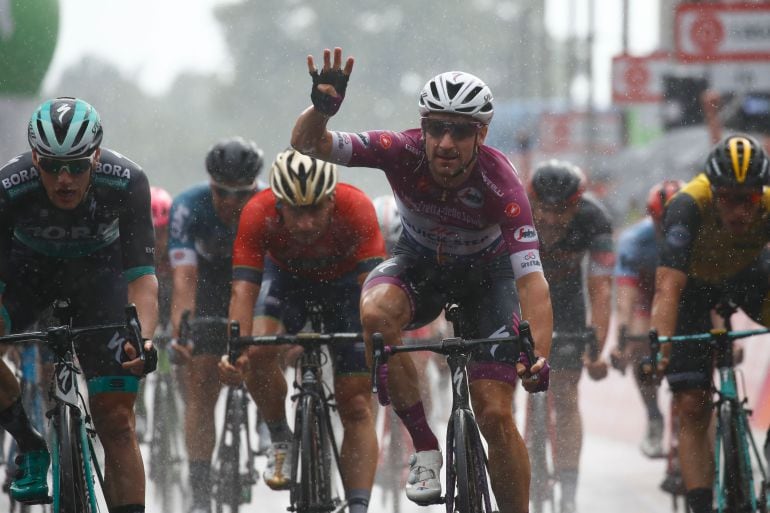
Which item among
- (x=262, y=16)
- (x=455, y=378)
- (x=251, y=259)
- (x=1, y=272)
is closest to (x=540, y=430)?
(x=251, y=259)

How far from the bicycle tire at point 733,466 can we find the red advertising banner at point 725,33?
5.88 metres

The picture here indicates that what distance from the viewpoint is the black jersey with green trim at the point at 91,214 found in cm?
620

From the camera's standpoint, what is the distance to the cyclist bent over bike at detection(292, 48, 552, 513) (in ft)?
20.5

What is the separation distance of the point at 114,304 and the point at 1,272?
0.55 m

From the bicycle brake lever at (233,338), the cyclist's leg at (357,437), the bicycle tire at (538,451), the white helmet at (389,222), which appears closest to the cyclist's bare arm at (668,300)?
the cyclist's leg at (357,437)

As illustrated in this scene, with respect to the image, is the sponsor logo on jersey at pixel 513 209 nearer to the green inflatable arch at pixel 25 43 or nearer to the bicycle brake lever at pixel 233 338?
the bicycle brake lever at pixel 233 338

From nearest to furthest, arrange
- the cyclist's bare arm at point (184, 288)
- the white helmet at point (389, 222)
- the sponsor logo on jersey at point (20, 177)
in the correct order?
the sponsor logo on jersey at point (20, 177) → the cyclist's bare arm at point (184, 288) → the white helmet at point (389, 222)

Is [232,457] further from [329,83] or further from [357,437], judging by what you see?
[329,83]

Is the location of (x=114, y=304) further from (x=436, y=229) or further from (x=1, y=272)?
(x=436, y=229)

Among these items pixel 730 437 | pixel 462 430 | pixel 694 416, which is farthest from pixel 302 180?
pixel 730 437

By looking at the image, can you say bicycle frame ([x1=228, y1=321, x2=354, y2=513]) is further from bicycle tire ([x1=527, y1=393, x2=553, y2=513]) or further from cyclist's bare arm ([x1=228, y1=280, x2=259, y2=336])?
bicycle tire ([x1=527, y1=393, x2=553, y2=513])

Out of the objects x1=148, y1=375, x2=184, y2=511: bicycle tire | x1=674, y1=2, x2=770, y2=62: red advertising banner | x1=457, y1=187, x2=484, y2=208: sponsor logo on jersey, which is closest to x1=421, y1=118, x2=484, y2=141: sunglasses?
x1=457, y1=187, x2=484, y2=208: sponsor logo on jersey

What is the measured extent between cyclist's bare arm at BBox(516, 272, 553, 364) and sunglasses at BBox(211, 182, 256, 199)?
3.03 metres

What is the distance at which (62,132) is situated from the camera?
6.00 meters
